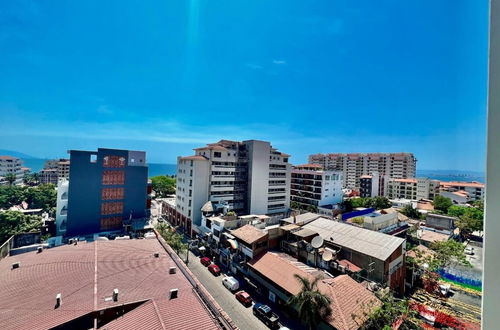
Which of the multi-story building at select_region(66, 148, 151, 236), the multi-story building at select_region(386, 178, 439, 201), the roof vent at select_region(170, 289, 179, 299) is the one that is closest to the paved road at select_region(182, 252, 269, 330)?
the roof vent at select_region(170, 289, 179, 299)

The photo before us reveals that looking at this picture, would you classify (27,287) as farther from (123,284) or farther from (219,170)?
(219,170)

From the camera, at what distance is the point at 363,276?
8469 millimetres

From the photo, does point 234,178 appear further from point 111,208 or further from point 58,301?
point 58,301

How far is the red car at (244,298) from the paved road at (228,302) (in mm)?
120

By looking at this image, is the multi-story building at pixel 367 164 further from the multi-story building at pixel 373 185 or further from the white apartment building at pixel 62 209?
the white apartment building at pixel 62 209

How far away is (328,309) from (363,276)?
2.99 metres

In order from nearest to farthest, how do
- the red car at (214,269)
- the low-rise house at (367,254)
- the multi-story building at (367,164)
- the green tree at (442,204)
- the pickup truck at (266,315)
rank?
the pickup truck at (266,315), the low-rise house at (367,254), the red car at (214,269), the green tree at (442,204), the multi-story building at (367,164)

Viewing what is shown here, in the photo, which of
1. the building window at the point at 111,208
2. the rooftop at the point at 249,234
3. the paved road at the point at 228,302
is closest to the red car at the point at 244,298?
the paved road at the point at 228,302

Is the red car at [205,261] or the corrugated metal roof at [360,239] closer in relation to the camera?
the corrugated metal roof at [360,239]

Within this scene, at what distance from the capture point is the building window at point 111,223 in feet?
48.7

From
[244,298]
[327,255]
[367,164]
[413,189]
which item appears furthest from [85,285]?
[367,164]

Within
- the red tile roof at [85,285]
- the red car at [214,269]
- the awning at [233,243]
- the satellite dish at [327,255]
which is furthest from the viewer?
the awning at [233,243]

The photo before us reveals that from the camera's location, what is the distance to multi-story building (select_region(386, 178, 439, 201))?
29.5 metres

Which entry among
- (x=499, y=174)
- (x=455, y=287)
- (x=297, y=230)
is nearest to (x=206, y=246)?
(x=297, y=230)
